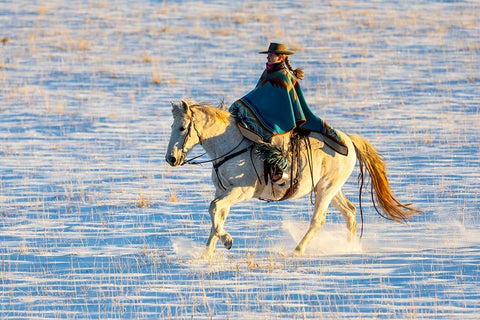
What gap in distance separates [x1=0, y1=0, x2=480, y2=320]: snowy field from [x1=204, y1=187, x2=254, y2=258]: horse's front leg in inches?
8.0

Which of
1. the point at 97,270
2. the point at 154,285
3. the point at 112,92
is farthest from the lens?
the point at 112,92

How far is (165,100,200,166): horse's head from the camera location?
7508 mm

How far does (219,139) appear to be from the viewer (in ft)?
25.9

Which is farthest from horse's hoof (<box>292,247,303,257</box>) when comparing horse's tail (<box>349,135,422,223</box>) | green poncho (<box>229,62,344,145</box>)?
horse's tail (<box>349,135,422,223</box>)

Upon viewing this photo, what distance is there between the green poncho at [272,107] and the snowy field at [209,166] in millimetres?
1289

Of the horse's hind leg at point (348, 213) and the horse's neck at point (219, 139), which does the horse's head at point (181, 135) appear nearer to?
the horse's neck at point (219, 139)

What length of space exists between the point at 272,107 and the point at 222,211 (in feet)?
3.74

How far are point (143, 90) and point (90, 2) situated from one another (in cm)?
1078

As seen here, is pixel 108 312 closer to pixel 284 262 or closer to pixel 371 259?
pixel 284 262

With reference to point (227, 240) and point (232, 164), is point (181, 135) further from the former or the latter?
point (227, 240)

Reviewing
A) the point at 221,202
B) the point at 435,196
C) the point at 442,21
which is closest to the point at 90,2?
the point at 442,21

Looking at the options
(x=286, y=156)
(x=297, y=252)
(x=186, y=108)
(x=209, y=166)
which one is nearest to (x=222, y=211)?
(x=286, y=156)

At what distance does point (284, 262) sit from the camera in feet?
25.4

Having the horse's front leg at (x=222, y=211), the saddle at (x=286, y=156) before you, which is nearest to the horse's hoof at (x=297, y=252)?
the saddle at (x=286, y=156)
